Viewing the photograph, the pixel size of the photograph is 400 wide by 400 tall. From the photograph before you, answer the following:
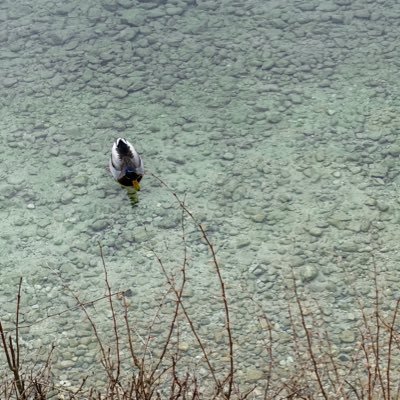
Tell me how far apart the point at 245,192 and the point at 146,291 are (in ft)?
3.37

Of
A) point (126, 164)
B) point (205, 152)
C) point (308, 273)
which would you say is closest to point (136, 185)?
point (126, 164)

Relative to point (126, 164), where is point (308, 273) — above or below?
below

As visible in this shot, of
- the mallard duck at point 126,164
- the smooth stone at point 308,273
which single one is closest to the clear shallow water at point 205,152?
the smooth stone at point 308,273

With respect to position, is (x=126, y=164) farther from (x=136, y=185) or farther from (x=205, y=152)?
(x=205, y=152)

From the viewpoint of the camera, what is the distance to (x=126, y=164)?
603 cm

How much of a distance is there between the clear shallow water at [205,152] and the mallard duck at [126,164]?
14cm

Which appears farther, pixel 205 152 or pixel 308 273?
pixel 205 152

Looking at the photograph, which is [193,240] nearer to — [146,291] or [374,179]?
[146,291]

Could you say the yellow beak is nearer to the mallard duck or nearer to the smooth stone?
the mallard duck

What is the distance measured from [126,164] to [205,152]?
2.08 ft

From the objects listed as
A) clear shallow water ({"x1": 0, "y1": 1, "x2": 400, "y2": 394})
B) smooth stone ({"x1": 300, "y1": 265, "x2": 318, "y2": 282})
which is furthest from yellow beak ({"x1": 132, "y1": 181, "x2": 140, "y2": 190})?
smooth stone ({"x1": 300, "y1": 265, "x2": 318, "y2": 282})

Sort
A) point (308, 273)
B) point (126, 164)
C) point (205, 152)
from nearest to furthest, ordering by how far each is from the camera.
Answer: point (308, 273) → point (126, 164) → point (205, 152)

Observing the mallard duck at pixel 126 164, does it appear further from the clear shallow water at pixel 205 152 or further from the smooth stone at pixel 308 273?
the smooth stone at pixel 308 273

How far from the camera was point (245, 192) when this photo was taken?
606 centimetres
